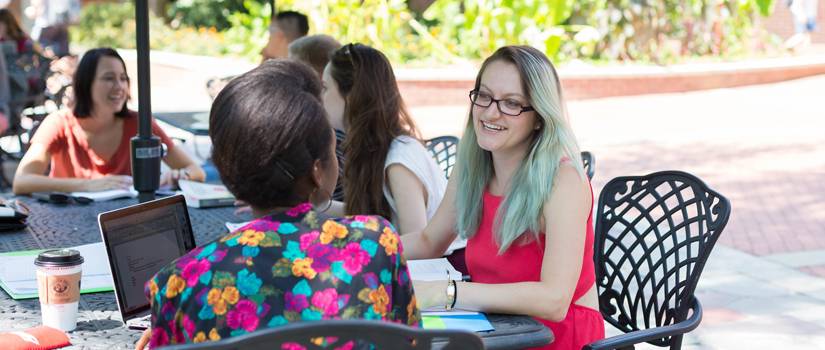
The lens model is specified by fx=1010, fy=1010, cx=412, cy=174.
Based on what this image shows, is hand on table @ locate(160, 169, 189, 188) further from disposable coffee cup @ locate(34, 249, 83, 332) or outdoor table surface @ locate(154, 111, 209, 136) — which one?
disposable coffee cup @ locate(34, 249, 83, 332)

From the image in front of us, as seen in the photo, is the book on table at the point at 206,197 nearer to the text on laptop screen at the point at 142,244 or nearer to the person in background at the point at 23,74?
the text on laptop screen at the point at 142,244

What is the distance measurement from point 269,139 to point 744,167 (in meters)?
7.92

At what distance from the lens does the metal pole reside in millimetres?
3154

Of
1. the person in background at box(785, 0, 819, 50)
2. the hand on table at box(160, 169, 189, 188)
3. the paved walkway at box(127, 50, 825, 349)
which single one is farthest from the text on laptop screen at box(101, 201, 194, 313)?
the person in background at box(785, 0, 819, 50)

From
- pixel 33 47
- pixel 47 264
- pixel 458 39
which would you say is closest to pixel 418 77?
pixel 458 39

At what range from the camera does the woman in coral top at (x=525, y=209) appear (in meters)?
2.47

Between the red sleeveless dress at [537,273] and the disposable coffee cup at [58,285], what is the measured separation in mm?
1068

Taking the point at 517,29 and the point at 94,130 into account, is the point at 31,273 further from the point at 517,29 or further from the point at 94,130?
the point at 517,29

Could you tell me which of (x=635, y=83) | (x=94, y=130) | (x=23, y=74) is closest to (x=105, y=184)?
(x=94, y=130)

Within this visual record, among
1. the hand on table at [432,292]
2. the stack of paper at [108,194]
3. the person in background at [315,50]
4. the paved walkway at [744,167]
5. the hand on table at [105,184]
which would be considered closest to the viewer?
the hand on table at [432,292]

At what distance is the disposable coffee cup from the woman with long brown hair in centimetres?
127

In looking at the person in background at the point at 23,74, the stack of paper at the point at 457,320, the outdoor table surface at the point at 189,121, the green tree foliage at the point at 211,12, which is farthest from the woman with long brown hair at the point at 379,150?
the green tree foliage at the point at 211,12

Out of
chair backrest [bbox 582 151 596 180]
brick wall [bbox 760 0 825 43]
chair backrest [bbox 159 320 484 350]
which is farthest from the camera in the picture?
brick wall [bbox 760 0 825 43]

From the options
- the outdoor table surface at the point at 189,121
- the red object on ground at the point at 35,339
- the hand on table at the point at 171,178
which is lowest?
the outdoor table surface at the point at 189,121
